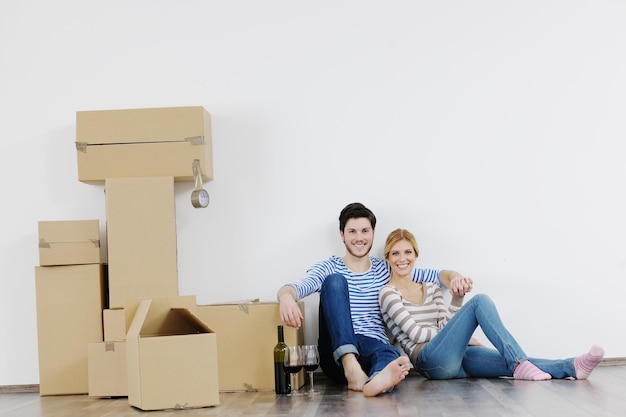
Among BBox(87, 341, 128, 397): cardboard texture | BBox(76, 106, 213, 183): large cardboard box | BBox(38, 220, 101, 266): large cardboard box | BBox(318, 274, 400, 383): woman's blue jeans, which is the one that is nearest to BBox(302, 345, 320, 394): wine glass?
BBox(318, 274, 400, 383): woman's blue jeans

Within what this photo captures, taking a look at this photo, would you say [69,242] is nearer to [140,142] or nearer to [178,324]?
[140,142]

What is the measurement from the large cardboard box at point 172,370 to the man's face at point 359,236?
1.00 m

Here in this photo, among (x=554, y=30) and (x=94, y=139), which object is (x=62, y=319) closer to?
(x=94, y=139)

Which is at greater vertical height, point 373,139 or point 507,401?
point 373,139

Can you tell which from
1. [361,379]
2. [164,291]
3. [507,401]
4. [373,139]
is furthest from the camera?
[373,139]

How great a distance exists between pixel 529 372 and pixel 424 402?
26.7 inches

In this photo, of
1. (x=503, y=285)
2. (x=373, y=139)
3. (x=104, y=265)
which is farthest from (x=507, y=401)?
(x=104, y=265)

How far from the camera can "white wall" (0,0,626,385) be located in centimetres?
447

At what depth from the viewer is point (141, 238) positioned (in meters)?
4.25

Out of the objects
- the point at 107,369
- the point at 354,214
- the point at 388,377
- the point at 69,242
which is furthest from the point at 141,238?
the point at 388,377

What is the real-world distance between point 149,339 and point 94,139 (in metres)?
1.33

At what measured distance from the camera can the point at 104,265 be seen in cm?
441

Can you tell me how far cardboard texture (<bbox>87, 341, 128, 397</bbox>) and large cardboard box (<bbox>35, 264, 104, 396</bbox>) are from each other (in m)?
0.25

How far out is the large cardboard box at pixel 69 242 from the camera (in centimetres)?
429
